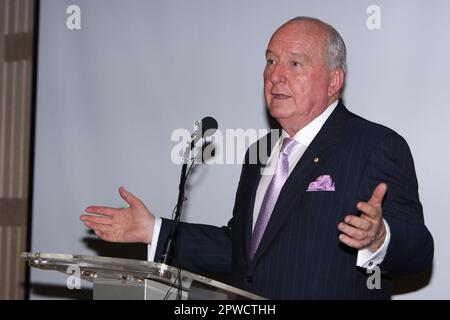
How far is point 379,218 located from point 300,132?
2.87ft

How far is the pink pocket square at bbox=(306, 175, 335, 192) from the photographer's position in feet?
7.57

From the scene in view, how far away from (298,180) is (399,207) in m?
0.35

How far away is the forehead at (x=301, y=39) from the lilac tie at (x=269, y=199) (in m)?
0.41

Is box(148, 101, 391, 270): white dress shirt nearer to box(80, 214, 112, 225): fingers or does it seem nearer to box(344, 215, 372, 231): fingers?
box(80, 214, 112, 225): fingers

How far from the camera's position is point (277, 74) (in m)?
2.52

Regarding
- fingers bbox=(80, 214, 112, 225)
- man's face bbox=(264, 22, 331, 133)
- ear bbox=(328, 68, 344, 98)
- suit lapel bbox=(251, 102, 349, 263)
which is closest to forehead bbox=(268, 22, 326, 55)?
man's face bbox=(264, 22, 331, 133)

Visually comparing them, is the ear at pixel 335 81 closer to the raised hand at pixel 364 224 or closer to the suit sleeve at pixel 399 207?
the suit sleeve at pixel 399 207

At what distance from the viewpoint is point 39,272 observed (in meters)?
3.65

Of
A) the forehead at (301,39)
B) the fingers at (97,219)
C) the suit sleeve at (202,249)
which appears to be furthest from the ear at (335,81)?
the fingers at (97,219)

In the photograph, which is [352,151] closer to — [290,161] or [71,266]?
[290,161]

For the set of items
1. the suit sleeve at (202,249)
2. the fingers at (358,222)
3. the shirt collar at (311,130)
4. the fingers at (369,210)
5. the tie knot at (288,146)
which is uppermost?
the shirt collar at (311,130)

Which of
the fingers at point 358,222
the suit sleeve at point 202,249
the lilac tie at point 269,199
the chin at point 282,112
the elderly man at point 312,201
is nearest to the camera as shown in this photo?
the fingers at point 358,222

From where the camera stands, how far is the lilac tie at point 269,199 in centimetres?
242
